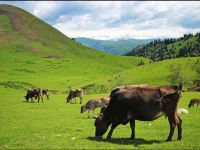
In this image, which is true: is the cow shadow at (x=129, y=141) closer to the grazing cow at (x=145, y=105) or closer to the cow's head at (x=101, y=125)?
the grazing cow at (x=145, y=105)

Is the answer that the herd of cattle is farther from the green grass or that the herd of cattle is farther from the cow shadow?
the green grass

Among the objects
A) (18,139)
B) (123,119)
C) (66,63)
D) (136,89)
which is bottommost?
(18,139)

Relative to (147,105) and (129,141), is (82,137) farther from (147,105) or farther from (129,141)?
(147,105)

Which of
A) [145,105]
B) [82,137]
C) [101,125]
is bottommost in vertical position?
[82,137]

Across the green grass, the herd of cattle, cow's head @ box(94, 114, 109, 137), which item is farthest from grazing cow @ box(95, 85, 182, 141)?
the green grass

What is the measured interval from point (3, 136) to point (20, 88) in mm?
72895

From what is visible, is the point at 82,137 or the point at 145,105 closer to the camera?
the point at 145,105

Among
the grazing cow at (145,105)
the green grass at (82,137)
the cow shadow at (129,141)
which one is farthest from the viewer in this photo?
the grazing cow at (145,105)

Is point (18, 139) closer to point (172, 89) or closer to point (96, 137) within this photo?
point (96, 137)

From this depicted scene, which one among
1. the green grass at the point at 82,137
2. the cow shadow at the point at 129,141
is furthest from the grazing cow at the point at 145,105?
the green grass at the point at 82,137

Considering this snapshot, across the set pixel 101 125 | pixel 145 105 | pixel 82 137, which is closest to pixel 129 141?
pixel 101 125

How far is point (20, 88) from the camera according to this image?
94125mm

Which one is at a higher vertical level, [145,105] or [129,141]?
[145,105]

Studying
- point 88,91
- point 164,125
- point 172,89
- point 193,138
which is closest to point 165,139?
point 193,138
